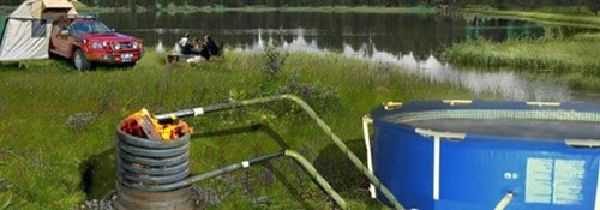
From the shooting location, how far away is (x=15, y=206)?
9609 mm

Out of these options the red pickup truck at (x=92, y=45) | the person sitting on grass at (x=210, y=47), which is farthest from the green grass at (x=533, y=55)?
the red pickup truck at (x=92, y=45)

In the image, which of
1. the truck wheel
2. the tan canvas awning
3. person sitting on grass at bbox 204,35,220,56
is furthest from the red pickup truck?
person sitting on grass at bbox 204,35,220,56

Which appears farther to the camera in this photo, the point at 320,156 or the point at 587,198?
the point at 320,156

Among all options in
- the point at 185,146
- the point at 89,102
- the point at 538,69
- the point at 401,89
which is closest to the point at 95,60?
the point at 89,102

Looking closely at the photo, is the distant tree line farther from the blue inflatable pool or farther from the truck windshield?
the blue inflatable pool

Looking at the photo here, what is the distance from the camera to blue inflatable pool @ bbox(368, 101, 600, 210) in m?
7.94

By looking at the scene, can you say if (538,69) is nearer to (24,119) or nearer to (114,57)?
(114,57)

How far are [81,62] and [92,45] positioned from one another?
2.46ft

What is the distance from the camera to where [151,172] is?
8641 millimetres

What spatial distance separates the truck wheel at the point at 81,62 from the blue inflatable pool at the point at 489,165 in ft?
43.1

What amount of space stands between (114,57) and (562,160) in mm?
15368

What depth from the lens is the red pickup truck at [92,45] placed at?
20406mm

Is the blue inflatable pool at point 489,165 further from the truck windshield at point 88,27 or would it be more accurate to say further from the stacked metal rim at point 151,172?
the truck windshield at point 88,27

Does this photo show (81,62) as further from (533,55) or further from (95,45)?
(533,55)
